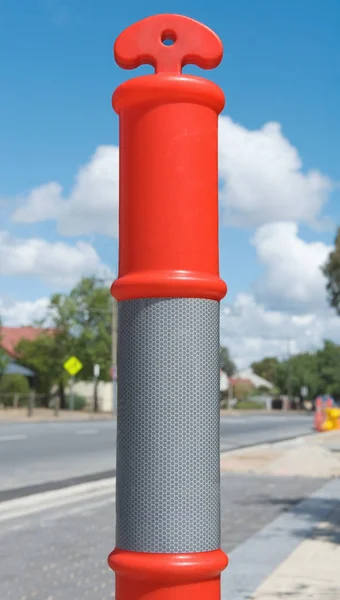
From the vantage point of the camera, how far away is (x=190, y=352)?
2041 millimetres

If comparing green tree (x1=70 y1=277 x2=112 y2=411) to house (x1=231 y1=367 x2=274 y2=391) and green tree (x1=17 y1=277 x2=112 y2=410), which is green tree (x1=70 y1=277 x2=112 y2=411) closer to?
green tree (x1=17 y1=277 x2=112 y2=410)

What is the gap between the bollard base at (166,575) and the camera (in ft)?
6.45

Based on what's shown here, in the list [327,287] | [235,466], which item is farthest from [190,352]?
[327,287]

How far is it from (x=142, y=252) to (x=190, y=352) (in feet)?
0.95

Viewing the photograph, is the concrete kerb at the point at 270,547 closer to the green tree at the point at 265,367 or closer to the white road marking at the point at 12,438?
the white road marking at the point at 12,438

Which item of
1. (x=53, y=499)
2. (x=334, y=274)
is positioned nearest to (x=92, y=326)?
(x=334, y=274)

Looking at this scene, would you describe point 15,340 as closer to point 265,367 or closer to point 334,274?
point 334,274

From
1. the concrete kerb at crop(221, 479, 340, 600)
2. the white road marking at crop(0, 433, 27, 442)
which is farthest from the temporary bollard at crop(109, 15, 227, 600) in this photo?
the white road marking at crop(0, 433, 27, 442)

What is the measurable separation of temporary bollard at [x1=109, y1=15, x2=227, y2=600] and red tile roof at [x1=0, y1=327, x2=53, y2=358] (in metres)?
66.3

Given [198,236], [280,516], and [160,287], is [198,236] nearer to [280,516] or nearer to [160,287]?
[160,287]

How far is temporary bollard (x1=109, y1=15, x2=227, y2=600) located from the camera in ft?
6.60

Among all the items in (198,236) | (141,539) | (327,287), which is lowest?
(141,539)

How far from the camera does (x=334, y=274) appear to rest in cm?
2989

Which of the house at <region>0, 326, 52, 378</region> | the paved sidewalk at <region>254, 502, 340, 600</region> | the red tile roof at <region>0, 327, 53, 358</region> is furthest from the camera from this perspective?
the red tile roof at <region>0, 327, 53, 358</region>
